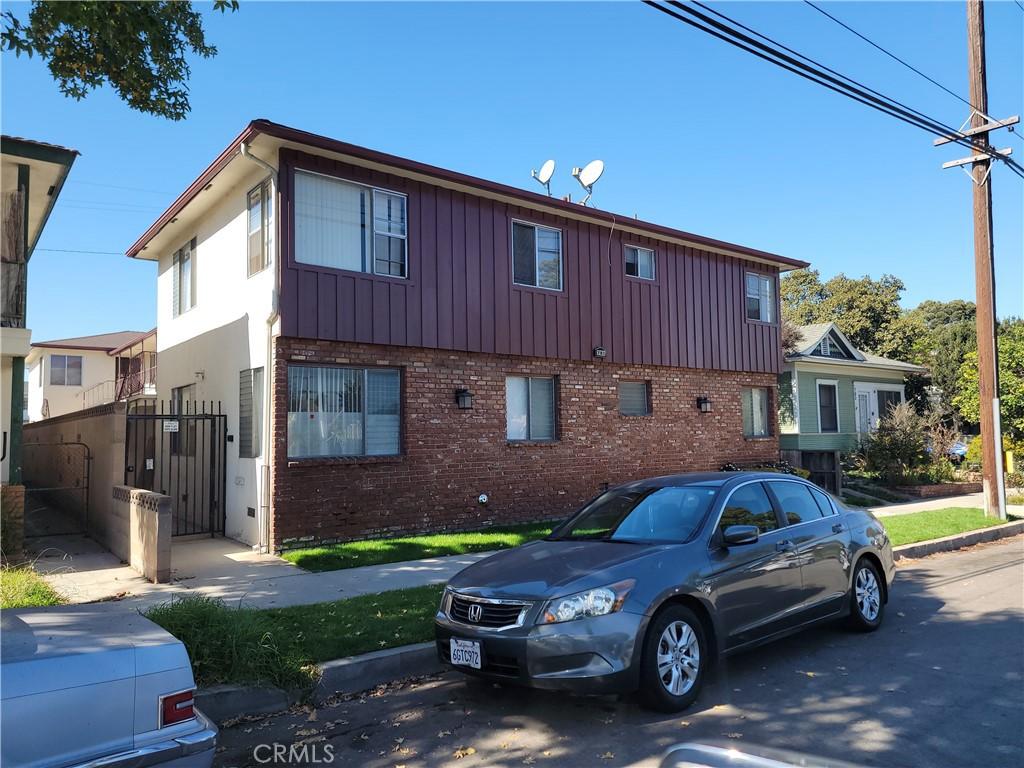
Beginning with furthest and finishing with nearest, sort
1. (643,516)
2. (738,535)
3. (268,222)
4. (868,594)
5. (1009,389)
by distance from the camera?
(1009,389), (268,222), (868,594), (643,516), (738,535)

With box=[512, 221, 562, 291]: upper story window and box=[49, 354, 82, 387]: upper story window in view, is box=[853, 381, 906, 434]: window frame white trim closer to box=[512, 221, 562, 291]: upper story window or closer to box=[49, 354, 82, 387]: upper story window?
box=[512, 221, 562, 291]: upper story window

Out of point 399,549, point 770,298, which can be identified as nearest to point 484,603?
point 399,549

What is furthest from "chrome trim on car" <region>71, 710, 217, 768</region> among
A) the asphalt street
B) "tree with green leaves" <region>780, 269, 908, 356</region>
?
"tree with green leaves" <region>780, 269, 908, 356</region>

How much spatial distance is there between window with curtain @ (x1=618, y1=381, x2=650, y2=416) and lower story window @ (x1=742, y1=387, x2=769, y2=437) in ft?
11.7

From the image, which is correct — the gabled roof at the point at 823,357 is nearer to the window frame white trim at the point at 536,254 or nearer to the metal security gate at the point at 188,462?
the window frame white trim at the point at 536,254

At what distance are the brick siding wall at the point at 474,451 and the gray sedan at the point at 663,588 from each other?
545 centimetres

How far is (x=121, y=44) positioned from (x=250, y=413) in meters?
5.96

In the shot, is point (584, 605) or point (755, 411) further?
point (755, 411)

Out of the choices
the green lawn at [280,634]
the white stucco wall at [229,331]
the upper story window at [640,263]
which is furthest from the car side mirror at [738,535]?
the upper story window at [640,263]

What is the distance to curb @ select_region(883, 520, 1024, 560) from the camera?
11.2 meters

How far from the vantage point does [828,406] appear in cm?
2392

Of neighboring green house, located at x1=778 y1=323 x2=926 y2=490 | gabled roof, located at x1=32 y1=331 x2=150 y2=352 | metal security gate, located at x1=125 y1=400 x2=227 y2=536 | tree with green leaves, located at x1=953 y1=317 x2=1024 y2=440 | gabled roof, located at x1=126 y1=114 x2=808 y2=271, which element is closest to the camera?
gabled roof, located at x1=126 y1=114 x2=808 y2=271

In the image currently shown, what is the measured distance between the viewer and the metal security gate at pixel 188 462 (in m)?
12.3

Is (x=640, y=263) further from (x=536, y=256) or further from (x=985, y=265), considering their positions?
(x=985, y=265)
